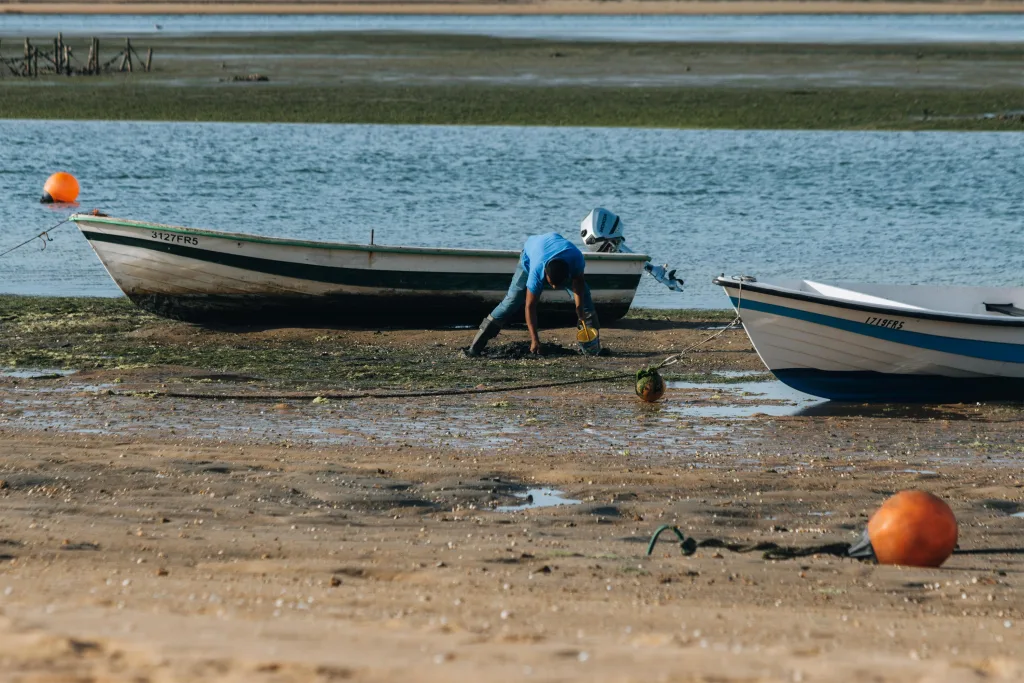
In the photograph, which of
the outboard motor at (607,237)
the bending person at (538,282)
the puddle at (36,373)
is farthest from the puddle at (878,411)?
the puddle at (36,373)

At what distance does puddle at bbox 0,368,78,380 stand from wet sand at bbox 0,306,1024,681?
17 centimetres

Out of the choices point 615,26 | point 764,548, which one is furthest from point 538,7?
point 764,548

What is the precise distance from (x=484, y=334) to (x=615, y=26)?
251ft

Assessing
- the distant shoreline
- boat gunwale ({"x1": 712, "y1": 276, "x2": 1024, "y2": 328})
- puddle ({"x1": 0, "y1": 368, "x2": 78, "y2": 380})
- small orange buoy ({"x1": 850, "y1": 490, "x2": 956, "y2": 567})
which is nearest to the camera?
small orange buoy ({"x1": 850, "y1": 490, "x2": 956, "y2": 567})

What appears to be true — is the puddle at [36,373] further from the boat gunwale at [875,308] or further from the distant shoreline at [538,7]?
the distant shoreline at [538,7]

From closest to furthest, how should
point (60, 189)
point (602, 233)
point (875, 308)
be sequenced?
point (875, 308) < point (602, 233) < point (60, 189)

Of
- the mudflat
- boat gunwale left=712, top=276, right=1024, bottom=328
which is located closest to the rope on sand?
Answer: boat gunwale left=712, top=276, right=1024, bottom=328

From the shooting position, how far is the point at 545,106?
37.9m

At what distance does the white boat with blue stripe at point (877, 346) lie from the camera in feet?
39.1

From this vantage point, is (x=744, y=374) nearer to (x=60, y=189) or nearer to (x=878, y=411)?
(x=878, y=411)

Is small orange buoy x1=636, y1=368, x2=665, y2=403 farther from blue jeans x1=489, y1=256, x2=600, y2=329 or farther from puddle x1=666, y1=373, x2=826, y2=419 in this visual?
blue jeans x1=489, y1=256, x2=600, y2=329

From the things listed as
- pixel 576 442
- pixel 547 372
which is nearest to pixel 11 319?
pixel 547 372

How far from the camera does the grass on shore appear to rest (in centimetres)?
3625

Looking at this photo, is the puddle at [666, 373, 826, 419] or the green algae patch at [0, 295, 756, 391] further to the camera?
the green algae patch at [0, 295, 756, 391]
